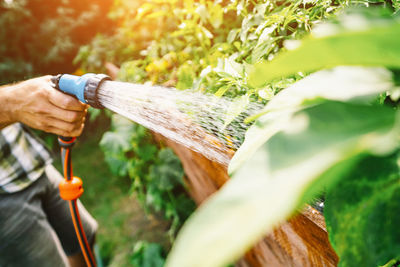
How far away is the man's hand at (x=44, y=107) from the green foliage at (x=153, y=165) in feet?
3.45

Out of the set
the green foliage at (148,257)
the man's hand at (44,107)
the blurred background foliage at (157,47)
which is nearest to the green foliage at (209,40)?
the blurred background foliage at (157,47)

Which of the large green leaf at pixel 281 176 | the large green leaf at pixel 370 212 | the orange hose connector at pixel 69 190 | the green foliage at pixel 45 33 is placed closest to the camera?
the large green leaf at pixel 281 176

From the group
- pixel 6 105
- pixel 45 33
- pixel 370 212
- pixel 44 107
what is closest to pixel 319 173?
pixel 370 212

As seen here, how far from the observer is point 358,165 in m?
0.35

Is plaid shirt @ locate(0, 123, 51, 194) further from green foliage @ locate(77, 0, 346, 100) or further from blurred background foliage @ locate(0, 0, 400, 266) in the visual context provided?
green foliage @ locate(77, 0, 346, 100)

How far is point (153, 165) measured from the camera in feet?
8.23

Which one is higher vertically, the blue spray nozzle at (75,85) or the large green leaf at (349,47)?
the large green leaf at (349,47)

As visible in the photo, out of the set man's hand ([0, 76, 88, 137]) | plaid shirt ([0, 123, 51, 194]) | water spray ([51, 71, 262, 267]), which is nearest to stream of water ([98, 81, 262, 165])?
water spray ([51, 71, 262, 267])

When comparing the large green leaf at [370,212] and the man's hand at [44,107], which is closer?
the large green leaf at [370,212]

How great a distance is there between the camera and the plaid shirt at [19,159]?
169 cm

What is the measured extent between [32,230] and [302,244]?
155 centimetres

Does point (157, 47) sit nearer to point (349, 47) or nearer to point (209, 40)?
point (209, 40)

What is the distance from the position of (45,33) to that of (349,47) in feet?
17.9

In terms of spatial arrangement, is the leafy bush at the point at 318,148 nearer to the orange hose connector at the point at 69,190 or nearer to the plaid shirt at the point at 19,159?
the orange hose connector at the point at 69,190
